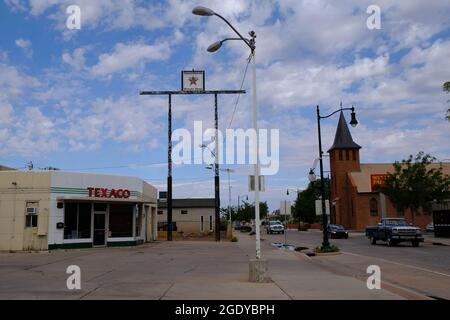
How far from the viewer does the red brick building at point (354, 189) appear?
75.1 metres

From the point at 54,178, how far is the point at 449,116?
856 inches

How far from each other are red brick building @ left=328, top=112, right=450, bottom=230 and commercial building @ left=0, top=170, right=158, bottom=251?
49082mm

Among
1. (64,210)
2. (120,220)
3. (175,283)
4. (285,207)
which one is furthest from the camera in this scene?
(120,220)

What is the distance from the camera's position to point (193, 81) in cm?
4281

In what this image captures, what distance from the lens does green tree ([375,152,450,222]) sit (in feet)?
154

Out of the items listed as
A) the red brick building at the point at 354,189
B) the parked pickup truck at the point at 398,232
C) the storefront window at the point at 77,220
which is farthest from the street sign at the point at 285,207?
the red brick building at the point at 354,189

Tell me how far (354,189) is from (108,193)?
52.1 meters

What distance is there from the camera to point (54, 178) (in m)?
30.0

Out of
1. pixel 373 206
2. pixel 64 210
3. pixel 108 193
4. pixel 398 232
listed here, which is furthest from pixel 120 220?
pixel 373 206

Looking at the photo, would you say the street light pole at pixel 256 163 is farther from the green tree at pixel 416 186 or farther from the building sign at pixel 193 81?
the green tree at pixel 416 186

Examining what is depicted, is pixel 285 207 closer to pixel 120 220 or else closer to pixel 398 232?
pixel 398 232
